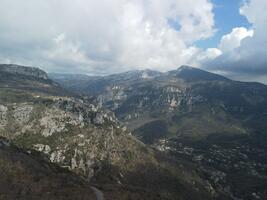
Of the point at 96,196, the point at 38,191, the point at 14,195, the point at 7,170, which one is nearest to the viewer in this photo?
the point at 14,195

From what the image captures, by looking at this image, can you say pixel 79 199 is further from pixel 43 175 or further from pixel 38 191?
pixel 43 175

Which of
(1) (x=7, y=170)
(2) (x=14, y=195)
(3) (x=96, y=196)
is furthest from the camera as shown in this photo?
(1) (x=7, y=170)

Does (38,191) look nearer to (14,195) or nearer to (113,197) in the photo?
(14,195)

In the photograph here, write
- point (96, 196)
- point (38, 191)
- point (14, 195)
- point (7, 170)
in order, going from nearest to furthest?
point (14, 195) → point (38, 191) → point (96, 196) → point (7, 170)

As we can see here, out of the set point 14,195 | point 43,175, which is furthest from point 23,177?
point 14,195

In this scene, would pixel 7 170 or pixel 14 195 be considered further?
pixel 7 170

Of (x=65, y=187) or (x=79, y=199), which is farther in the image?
(x=65, y=187)

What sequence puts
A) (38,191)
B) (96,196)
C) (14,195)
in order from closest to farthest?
1. (14,195)
2. (38,191)
3. (96,196)

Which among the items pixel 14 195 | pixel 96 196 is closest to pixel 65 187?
pixel 96 196
